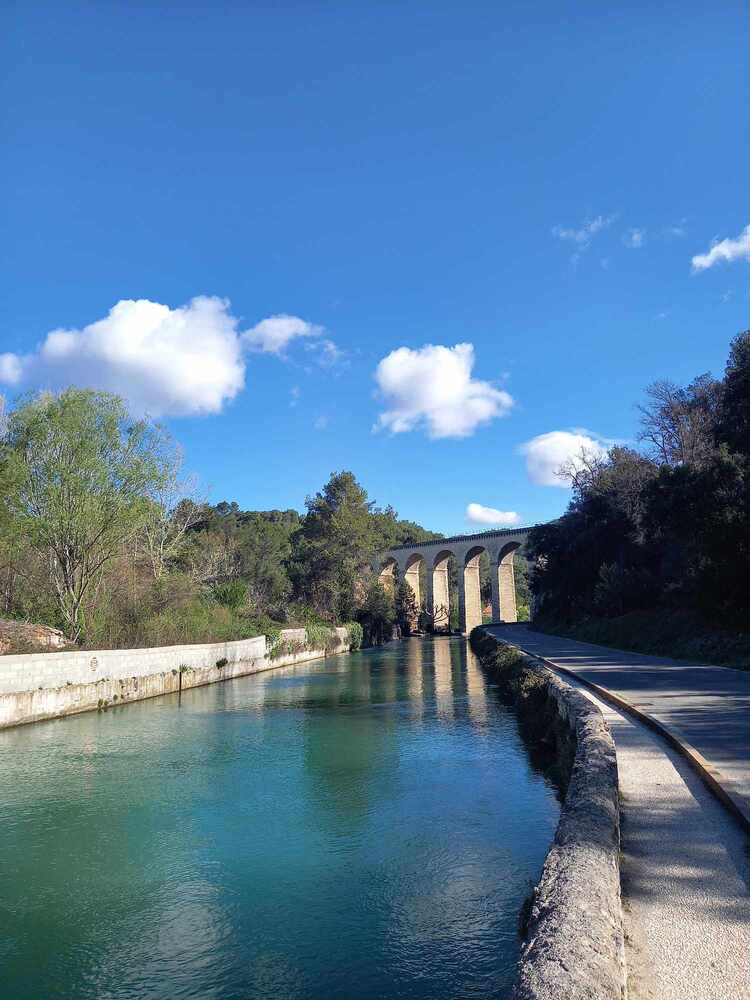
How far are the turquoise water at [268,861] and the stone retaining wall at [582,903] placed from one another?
3.34 ft

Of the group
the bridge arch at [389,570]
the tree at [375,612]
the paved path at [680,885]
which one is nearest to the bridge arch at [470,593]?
the bridge arch at [389,570]

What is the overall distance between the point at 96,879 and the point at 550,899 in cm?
475

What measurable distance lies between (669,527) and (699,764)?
17.2 meters

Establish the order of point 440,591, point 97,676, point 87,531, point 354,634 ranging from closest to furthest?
point 97,676
point 87,531
point 354,634
point 440,591

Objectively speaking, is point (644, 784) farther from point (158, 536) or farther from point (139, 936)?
point (158, 536)

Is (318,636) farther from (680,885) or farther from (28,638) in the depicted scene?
(680,885)

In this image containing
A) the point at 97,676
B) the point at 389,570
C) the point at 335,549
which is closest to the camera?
the point at 97,676

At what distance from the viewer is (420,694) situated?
753 inches

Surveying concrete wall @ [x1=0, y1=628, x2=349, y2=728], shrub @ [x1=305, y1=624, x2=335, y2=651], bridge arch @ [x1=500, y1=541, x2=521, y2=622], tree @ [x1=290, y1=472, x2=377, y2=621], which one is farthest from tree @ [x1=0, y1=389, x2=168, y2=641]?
bridge arch @ [x1=500, y1=541, x2=521, y2=622]

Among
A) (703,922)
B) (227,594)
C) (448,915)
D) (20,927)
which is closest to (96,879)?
(20,927)

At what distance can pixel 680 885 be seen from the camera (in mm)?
3744

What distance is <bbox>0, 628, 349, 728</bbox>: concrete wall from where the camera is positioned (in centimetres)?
1385

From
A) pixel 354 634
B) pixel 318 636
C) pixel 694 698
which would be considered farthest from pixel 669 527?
pixel 354 634

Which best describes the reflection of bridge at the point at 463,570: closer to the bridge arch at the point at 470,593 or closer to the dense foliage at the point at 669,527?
the bridge arch at the point at 470,593
